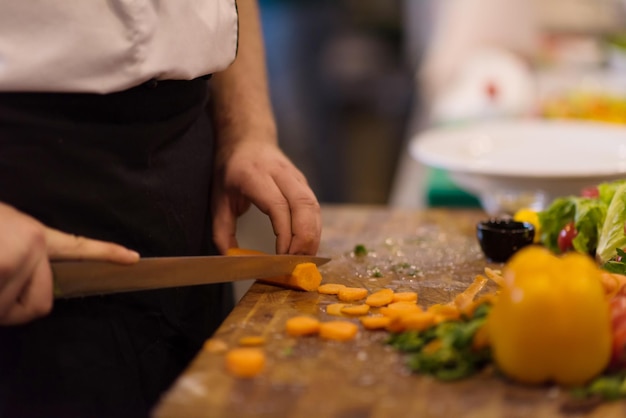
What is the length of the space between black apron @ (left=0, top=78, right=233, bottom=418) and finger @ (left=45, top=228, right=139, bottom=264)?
15 centimetres

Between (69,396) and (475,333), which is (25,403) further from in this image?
(475,333)

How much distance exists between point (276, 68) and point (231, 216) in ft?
12.9

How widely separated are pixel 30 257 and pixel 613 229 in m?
0.92

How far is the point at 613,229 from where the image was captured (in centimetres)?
134

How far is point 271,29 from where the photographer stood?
498 centimetres

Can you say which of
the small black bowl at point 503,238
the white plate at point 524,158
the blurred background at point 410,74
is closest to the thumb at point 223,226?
the small black bowl at point 503,238

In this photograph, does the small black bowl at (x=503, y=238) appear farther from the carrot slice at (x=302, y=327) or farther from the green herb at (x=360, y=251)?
the carrot slice at (x=302, y=327)

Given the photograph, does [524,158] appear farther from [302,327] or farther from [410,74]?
[410,74]

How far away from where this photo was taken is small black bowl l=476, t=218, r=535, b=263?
4.65 feet

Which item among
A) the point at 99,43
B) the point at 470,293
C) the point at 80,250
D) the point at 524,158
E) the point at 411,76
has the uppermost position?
the point at 99,43

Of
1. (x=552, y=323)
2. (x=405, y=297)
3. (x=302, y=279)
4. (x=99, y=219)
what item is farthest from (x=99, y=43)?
(x=552, y=323)

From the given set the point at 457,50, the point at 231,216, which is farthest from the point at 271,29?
the point at 231,216

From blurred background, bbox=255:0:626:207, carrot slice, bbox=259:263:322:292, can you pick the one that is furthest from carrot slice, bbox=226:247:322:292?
blurred background, bbox=255:0:626:207

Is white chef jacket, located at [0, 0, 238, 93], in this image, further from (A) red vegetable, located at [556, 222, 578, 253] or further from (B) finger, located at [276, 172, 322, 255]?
(A) red vegetable, located at [556, 222, 578, 253]
